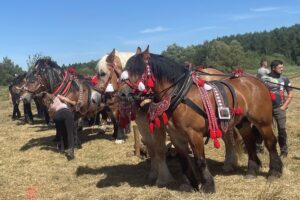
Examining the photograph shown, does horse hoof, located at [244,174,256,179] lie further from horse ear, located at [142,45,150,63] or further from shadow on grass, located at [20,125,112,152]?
shadow on grass, located at [20,125,112,152]

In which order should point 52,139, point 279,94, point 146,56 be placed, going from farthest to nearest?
point 52,139 → point 279,94 → point 146,56

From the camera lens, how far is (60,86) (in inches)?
319

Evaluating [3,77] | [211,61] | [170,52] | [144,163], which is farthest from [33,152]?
[3,77]

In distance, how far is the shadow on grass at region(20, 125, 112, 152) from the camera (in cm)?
941

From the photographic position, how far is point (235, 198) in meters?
4.93

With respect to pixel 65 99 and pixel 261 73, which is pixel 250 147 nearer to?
pixel 261 73

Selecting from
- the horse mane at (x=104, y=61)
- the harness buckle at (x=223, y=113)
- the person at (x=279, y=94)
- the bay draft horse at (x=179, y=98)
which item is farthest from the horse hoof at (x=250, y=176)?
the horse mane at (x=104, y=61)

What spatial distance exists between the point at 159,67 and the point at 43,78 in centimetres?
391

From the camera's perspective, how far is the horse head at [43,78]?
26.2 feet

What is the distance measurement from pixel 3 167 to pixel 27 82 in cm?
173

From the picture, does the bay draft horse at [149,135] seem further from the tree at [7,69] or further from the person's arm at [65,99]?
the tree at [7,69]

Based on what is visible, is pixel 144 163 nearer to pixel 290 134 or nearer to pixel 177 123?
pixel 177 123

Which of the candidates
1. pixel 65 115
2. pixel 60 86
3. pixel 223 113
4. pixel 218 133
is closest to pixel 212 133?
pixel 218 133

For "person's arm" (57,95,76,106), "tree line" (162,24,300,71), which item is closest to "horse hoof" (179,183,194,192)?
"person's arm" (57,95,76,106)
